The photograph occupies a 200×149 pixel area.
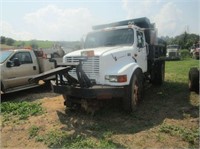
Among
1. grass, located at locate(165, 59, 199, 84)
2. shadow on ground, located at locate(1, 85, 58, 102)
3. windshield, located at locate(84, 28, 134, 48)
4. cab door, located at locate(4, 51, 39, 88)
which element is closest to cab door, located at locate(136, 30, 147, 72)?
windshield, located at locate(84, 28, 134, 48)

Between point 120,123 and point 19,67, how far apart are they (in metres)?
5.02

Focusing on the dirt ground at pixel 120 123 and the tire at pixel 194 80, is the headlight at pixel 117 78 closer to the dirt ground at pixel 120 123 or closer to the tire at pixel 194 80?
the dirt ground at pixel 120 123

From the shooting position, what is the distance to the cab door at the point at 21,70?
27.5ft

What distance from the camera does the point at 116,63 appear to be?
581 cm

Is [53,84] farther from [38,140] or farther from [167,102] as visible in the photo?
[167,102]

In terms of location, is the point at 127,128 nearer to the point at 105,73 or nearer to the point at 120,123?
the point at 120,123

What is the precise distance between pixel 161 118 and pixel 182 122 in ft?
1.65

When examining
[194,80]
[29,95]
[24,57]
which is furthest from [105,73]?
[24,57]

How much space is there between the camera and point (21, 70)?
28.7 ft

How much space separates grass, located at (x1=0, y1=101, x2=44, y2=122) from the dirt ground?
23 centimetres

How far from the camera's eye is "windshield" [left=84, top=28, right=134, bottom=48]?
6.89 metres

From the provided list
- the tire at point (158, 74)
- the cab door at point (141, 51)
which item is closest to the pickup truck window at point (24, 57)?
the cab door at point (141, 51)

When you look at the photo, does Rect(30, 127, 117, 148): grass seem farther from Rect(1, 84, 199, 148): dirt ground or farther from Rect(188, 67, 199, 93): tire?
Rect(188, 67, 199, 93): tire

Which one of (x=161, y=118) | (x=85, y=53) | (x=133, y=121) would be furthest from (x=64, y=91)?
(x=161, y=118)
